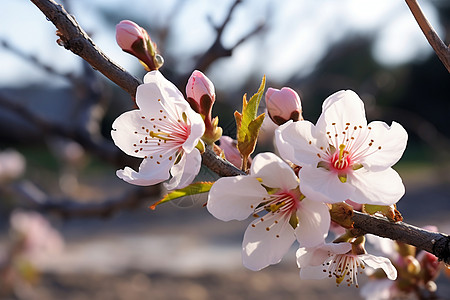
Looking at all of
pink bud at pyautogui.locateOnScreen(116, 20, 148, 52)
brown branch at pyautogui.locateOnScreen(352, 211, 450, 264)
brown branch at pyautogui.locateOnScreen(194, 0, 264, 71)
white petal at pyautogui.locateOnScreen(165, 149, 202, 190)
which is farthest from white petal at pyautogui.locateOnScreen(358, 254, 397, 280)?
brown branch at pyautogui.locateOnScreen(194, 0, 264, 71)

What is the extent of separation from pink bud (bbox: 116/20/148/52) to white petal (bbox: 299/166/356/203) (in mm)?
409

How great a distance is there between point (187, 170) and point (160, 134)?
0.58ft

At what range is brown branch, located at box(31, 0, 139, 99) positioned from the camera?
0.73 meters

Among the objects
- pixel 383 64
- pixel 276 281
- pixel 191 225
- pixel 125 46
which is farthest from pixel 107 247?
pixel 383 64

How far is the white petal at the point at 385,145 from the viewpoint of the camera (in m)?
0.77

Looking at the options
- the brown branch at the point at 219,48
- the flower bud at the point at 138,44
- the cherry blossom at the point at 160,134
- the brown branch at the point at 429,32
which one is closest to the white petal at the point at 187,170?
the cherry blossom at the point at 160,134

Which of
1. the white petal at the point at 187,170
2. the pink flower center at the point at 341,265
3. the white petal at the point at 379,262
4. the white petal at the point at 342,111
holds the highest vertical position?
the white petal at the point at 342,111

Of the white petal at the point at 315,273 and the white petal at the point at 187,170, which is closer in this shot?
the white petal at the point at 187,170

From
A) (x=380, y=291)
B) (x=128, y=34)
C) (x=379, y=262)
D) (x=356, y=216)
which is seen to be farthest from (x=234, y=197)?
(x=380, y=291)

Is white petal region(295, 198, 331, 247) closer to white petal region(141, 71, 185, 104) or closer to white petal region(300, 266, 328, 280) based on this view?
white petal region(300, 266, 328, 280)

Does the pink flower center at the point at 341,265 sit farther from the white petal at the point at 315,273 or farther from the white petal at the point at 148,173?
the white petal at the point at 148,173

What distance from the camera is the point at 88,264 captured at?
610 centimetres

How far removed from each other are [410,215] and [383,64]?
499 inches

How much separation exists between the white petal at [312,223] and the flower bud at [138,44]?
0.39 meters
